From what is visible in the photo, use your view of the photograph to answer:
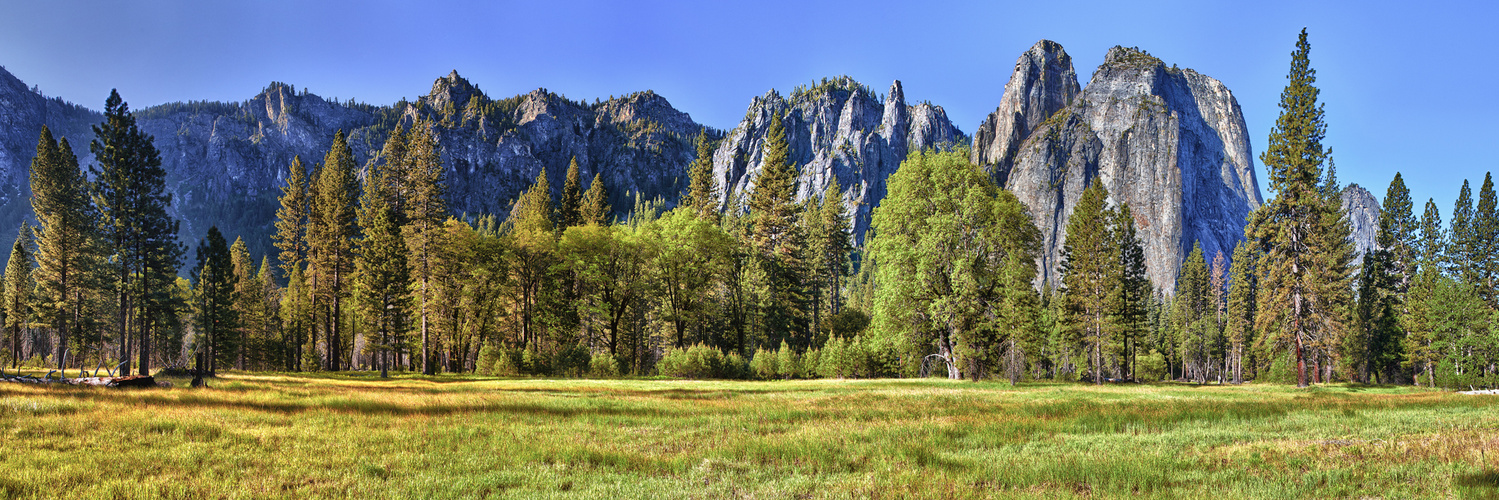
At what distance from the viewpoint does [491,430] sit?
37.4 feet

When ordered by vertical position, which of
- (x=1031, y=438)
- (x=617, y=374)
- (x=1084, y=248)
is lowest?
(x=617, y=374)

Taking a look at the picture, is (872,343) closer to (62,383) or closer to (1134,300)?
(62,383)

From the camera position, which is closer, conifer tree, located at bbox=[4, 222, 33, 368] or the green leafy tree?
the green leafy tree

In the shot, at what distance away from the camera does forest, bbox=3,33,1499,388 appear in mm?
33125

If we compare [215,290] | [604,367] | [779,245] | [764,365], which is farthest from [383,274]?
[779,245]

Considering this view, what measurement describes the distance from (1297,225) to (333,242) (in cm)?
6067

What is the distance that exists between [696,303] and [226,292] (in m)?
35.8

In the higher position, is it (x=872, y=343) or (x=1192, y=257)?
(x=1192, y=257)

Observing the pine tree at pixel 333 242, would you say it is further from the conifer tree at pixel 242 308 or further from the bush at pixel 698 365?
the bush at pixel 698 365

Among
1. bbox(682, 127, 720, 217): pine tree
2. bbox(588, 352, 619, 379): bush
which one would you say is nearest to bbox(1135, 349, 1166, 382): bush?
bbox(682, 127, 720, 217): pine tree

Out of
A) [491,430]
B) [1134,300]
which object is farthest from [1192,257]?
[491,430]

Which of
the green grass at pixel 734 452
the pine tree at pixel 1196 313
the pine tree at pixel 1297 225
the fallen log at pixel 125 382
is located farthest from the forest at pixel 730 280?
the green grass at pixel 734 452

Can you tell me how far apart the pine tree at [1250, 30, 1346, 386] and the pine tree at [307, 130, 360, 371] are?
187 feet

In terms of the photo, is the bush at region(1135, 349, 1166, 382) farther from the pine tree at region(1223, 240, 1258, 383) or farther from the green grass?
the green grass
